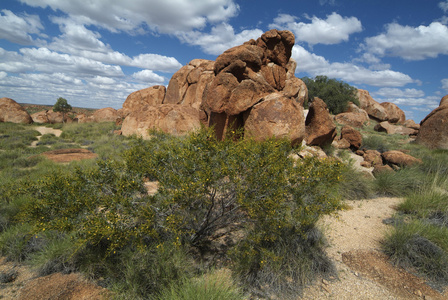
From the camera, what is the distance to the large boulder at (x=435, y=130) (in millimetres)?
14117

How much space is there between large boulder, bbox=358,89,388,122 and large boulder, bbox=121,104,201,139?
3116cm

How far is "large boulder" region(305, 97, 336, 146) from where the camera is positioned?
37.2 feet

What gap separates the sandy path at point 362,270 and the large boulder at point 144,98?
25260 mm

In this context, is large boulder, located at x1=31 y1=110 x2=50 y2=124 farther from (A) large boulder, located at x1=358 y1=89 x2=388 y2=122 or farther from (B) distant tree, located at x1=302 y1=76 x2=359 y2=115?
(A) large boulder, located at x1=358 y1=89 x2=388 y2=122

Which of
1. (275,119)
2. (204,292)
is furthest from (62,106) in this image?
(204,292)

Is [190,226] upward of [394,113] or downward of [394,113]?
downward

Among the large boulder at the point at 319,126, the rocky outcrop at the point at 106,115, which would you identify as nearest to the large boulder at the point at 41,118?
the rocky outcrop at the point at 106,115

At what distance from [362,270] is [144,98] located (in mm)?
27793

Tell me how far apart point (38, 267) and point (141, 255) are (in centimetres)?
165

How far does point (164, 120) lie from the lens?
16.8 metres

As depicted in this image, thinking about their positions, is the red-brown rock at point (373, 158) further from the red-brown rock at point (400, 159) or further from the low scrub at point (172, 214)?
the low scrub at point (172, 214)

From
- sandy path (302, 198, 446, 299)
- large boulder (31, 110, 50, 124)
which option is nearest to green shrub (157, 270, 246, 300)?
sandy path (302, 198, 446, 299)

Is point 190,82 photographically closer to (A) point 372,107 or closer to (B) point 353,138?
(B) point 353,138

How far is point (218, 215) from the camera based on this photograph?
4.64 metres
